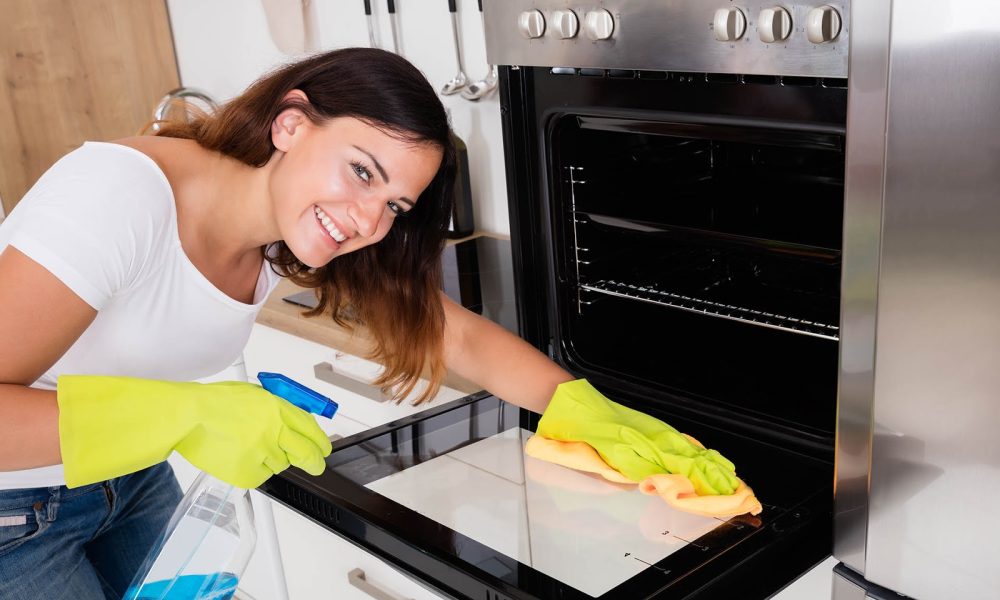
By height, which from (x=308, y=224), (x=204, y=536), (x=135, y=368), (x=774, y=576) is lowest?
(x=204, y=536)

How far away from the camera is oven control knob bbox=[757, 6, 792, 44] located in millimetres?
909

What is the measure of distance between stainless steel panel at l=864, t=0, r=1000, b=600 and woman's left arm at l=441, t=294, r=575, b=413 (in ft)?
1.42

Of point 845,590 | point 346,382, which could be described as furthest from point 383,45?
point 845,590

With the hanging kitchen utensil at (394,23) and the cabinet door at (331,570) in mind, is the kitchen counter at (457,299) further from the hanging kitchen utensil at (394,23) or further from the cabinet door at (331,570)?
the hanging kitchen utensil at (394,23)

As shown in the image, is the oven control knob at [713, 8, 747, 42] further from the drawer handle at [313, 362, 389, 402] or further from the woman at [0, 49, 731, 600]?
A: the drawer handle at [313, 362, 389, 402]

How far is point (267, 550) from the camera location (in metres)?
1.84

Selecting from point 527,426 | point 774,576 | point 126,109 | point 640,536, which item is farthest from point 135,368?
point 126,109

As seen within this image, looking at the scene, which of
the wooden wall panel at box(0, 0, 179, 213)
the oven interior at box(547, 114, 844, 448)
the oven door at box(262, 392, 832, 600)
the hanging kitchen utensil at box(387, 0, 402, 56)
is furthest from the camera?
the wooden wall panel at box(0, 0, 179, 213)

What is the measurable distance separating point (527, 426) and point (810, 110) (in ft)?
1.59

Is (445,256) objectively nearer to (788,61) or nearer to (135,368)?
(135,368)

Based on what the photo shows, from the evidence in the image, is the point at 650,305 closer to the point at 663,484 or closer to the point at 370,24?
the point at 663,484

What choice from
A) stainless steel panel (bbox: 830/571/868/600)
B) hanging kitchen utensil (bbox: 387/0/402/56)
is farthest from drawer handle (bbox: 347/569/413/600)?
hanging kitchen utensil (bbox: 387/0/402/56)

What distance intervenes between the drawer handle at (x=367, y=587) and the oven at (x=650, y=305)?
254mm

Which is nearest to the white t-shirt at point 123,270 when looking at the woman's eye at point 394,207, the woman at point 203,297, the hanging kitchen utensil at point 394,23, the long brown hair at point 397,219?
the woman at point 203,297
